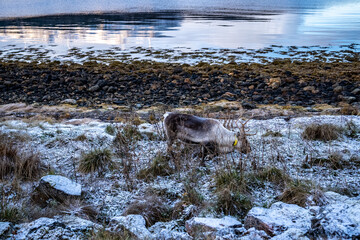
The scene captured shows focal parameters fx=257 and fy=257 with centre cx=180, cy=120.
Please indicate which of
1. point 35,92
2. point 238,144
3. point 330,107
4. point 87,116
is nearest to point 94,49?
point 35,92

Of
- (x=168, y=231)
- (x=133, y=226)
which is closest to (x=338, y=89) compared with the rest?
(x=168, y=231)

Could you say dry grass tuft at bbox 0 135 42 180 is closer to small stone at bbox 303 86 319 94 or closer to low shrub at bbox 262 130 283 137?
low shrub at bbox 262 130 283 137

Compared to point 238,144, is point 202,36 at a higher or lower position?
higher

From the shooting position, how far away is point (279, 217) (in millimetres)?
3502

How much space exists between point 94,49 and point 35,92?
46.6 feet

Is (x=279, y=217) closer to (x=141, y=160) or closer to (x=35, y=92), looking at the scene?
(x=141, y=160)

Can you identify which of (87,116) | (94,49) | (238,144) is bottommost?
(87,116)

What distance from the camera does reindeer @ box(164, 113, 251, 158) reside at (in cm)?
548

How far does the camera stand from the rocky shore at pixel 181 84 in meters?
13.8

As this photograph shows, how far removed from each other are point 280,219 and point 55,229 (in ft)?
10.0

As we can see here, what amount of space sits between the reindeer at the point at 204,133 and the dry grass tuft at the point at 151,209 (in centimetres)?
152

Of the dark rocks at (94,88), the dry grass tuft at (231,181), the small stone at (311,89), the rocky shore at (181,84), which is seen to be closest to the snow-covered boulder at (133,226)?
the dry grass tuft at (231,181)

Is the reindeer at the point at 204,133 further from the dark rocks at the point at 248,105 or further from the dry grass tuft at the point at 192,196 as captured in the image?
the dark rocks at the point at 248,105

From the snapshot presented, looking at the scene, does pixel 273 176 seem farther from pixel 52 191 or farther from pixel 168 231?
pixel 52 191
